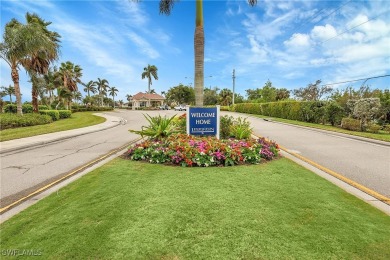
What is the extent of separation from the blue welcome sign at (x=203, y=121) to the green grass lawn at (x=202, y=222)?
3891 millimetres

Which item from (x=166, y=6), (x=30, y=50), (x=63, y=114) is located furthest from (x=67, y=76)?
(x=166, y=6)

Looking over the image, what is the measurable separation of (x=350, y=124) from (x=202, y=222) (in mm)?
18140

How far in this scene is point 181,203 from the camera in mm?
3693

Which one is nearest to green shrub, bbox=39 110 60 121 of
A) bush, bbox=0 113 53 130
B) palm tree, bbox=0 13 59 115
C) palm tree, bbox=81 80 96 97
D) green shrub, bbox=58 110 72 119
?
green shrub, bbox=58 110 72 119

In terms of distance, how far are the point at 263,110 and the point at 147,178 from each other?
33053 millimetres

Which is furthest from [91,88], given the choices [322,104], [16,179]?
[16,179]

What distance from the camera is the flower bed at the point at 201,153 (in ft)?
20.1

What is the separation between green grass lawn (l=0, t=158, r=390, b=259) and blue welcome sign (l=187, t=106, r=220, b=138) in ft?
12.8

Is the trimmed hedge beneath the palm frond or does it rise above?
beneath

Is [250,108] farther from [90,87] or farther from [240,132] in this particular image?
[90,87]

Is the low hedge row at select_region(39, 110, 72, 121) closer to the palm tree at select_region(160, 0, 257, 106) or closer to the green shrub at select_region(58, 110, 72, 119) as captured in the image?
the green shrub at select_region(58, 110, 72, 119)

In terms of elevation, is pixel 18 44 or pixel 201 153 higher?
pixel 18 44

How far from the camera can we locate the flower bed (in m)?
6.12

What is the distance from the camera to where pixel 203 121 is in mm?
8742
